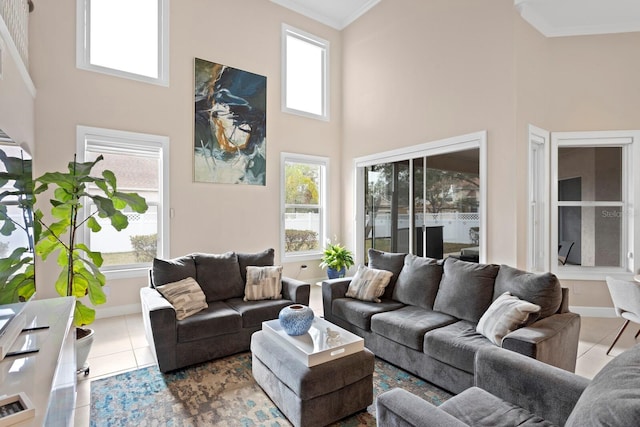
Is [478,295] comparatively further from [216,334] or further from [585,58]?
[585,58]

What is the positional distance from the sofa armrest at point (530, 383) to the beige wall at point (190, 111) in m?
4.22

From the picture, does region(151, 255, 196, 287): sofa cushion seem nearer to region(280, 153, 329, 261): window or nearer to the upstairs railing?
the upstairs railing

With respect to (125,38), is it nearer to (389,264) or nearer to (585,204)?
(389,264)

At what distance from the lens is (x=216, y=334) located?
2.99 metres

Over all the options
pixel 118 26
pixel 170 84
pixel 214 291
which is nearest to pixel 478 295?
pixel 214 291

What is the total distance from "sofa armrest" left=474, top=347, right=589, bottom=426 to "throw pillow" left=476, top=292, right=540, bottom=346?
71 centimetres

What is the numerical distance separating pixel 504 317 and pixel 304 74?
5.40 metres

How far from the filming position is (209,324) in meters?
2.95

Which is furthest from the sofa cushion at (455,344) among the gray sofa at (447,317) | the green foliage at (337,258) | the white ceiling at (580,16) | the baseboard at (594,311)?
the white ceiling at (580,16)

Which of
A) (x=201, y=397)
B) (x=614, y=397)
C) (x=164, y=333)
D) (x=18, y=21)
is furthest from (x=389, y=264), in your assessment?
(x=18, y=21)

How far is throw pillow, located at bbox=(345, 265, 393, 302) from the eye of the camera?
3.48m

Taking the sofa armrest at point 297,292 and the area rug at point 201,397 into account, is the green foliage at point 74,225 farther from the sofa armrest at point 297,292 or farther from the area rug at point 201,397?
the sofa armrest at point 297,292

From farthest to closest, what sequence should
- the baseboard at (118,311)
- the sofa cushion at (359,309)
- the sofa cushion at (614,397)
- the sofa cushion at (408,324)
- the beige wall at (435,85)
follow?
the baseboard at (118,311) < the beige wall at (435,85) < the sofa cushion at (359,309) < the sofa cushion at (408,324) < the sofa cushion at (614,397)

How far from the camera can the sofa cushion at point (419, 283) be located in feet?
10.6
